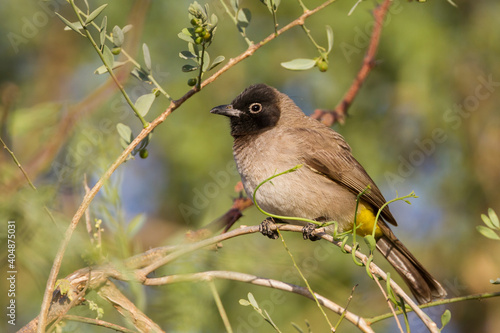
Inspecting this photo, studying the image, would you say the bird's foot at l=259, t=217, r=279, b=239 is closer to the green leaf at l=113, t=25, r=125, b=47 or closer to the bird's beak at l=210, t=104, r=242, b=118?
the bird's beak at l=210, t=104, r=242, b=118

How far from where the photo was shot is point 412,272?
4.05 metres

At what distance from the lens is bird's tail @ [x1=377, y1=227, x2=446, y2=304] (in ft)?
13.0

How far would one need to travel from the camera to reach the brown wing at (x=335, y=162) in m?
4.01

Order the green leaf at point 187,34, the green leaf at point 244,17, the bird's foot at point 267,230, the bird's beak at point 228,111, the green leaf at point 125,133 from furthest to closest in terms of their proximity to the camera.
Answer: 1. the bird's beak at point 228,111
2. the bird's foot at point 267,230
3. the green leaf at point 244,17
4. the green leaf at point 125,133
5. the green leaf at point 187,34

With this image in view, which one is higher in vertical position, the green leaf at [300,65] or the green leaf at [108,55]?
the green leaf at [108,55]

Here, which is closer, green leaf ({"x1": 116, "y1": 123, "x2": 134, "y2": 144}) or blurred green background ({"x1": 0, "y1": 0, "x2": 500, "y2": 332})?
green leaf ({"x1": 116, "y1": 123, "x2": 134, "y2": 144})

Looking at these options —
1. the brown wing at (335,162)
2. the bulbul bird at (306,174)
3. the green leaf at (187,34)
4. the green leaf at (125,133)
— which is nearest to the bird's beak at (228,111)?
the bulbul bird at (306,174)

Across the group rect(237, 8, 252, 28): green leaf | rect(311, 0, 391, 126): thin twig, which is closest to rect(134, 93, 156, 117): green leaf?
rect(237, 8, 252, 28): green leaf

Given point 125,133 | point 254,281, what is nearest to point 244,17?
point 125,133

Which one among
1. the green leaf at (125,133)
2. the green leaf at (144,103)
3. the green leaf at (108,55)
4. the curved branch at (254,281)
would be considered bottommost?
the curved branch at (254,281)

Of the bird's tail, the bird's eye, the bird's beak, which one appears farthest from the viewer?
the bird's eye

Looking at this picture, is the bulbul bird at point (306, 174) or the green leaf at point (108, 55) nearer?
the green leaf at point (108, 55)

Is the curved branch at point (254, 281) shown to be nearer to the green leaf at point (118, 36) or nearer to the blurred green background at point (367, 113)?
the green leaf at point (118, 36)

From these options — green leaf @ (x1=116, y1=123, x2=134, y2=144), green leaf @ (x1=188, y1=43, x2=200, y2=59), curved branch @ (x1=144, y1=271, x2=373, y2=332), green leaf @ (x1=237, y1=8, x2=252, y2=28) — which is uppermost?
green leaf @ (x1=237, y1=8, x2=252, y2=28)
